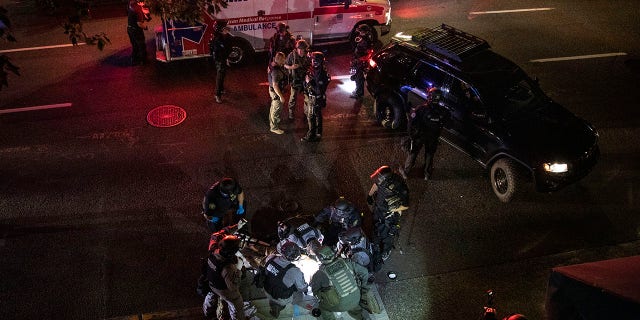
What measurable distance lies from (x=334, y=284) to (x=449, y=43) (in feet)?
18.5

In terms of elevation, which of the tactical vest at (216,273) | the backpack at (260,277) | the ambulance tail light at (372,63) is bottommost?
the backpack at (260,277)

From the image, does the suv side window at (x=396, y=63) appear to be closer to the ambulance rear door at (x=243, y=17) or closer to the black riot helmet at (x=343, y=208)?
the ambulance rear door at (x=243, y=17)

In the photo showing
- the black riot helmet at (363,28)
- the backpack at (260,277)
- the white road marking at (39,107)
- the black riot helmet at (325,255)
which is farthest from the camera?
the black riot helmet at (363,28)

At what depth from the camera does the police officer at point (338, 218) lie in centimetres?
673

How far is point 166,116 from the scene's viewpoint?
10.9 metres

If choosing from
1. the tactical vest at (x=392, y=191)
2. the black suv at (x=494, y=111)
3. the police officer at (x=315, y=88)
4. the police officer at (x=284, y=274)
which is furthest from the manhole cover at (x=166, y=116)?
the police officer at (x=284, y=274)

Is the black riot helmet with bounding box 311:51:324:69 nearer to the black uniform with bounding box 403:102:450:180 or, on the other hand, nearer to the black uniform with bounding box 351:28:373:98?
the black uniform with bounding box 403:102:450:180

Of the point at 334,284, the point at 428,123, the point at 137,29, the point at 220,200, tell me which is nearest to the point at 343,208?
the point at 334,284

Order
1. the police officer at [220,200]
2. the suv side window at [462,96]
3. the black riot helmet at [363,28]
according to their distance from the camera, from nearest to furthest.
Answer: the police officer at [220,200] → the suv side window at [462,96] → the black riot helmet at [363,28]

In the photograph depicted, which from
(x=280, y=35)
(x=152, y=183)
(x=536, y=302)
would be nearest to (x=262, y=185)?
(x=152, y=183)

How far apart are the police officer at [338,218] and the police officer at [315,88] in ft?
10.2

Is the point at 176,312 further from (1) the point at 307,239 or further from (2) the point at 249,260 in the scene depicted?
(1) the point at 307,239

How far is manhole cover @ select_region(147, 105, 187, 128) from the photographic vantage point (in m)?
10.7

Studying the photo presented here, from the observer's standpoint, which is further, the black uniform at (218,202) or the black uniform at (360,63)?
the black uniform at (360,63)
